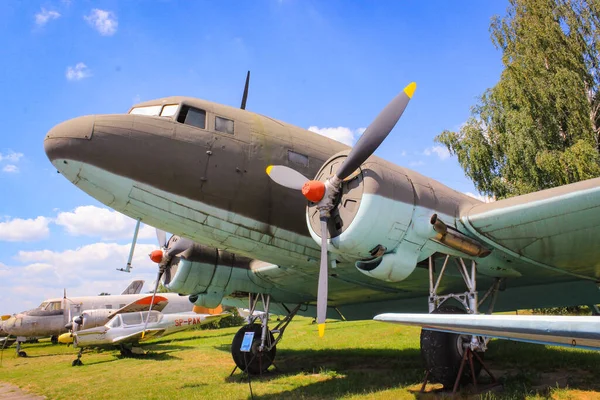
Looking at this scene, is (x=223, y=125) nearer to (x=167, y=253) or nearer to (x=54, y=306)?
(x=167, y=253)

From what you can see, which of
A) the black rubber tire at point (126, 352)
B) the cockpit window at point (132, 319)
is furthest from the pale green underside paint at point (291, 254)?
the cockpit window at point (132, 319)

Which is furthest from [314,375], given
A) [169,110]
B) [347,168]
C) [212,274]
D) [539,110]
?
[539,110]

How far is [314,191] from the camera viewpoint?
6500 mm

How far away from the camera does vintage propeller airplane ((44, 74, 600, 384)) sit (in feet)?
20.5

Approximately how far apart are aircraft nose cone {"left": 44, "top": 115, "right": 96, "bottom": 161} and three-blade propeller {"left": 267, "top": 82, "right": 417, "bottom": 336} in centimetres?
291

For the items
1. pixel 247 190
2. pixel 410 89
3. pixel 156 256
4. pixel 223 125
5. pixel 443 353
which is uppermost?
pixel 410 89

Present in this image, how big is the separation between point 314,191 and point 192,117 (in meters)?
2.44

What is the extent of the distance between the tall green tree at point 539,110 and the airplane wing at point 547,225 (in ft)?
45.1

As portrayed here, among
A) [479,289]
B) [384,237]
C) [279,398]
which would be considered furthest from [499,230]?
[279,398]

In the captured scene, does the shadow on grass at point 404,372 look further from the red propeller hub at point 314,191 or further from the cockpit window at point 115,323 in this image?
the cockpit window at point 115,323

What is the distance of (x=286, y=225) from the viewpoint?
298 inches

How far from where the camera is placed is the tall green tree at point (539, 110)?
65.2ft

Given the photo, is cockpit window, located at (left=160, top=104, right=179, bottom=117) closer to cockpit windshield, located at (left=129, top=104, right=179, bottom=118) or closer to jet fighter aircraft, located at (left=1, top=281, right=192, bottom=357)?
cockpit windshield, located at (left=129, top=104, right=179, bottom=118)

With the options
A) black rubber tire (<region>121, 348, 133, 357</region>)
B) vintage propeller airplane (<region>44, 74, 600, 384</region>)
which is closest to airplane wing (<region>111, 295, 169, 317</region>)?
black rubber tire (<region>121, 348, 133, 357</region>)
